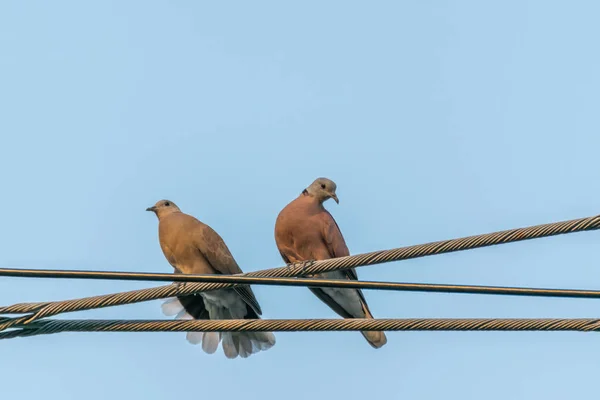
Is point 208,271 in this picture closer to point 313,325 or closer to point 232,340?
point 232,340

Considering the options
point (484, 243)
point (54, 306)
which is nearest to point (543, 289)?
point (484, 243)

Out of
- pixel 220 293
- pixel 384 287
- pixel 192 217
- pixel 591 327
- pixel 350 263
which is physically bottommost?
pixel 591 327

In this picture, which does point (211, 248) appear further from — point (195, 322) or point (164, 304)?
point (195, 322)

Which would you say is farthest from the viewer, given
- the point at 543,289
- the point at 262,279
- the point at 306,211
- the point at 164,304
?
the point at 306,211

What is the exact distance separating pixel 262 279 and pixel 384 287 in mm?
572

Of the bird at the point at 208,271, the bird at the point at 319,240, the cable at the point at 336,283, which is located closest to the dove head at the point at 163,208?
the bird at the point at 208,271

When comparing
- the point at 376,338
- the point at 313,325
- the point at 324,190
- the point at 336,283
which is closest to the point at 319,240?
the point at 324,190

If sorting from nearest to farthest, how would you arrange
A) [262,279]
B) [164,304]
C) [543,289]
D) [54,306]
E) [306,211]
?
1. [543,289]
2. [262,279]
3. [54,306]
4. [164,304]
5. [306,211]

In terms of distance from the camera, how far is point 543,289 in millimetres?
4832

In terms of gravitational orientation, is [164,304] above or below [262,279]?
above

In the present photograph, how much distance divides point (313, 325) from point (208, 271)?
329 centimetres

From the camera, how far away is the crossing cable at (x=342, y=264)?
508cm

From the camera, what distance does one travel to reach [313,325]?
5672 mm

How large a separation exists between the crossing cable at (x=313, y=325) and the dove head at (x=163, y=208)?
3470mm
